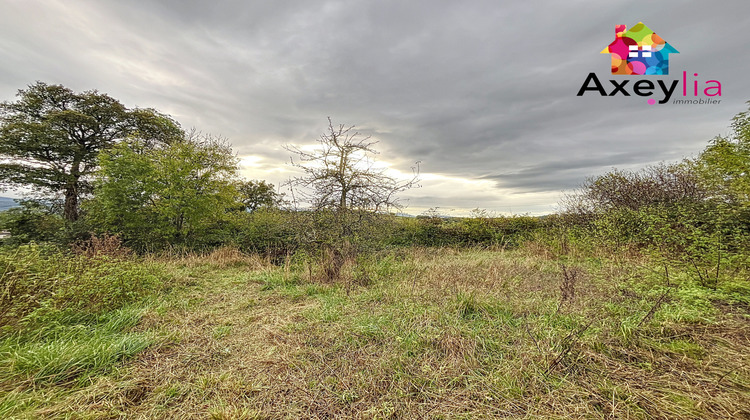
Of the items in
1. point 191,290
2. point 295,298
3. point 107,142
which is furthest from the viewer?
point 107,142

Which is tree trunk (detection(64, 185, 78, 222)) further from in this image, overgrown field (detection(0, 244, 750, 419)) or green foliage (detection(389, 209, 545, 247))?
green foliage (detection(389, 209, 545, 247))

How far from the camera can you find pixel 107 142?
45.5 ft

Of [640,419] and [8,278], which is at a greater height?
[8,278]

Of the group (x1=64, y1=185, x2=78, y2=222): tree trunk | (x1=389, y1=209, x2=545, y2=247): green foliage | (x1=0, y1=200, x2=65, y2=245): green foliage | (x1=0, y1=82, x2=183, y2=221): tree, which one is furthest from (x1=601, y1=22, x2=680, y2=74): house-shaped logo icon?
(x1=64, y1=185, x2=78, y2=222): tree trunk

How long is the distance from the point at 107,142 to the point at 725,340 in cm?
2174

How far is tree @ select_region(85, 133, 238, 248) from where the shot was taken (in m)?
7.29

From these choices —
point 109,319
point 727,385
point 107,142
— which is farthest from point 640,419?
point 107,142

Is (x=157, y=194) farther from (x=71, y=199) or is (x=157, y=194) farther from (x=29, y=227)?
(x=71, y=199)

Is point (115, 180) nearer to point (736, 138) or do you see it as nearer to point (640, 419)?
point (640, 419)

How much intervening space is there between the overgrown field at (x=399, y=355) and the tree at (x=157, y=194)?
4.39 m

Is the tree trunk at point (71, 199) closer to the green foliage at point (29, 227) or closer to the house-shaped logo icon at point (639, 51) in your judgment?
the green foliage at point (29, 227)

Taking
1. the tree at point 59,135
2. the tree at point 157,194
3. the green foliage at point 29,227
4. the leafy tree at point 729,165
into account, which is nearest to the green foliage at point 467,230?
the leafy tree at point 729,165

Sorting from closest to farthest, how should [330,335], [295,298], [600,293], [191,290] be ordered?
[330,335]
[600,293]
[295,298]
[191,290]

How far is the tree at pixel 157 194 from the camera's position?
23.9 feet
